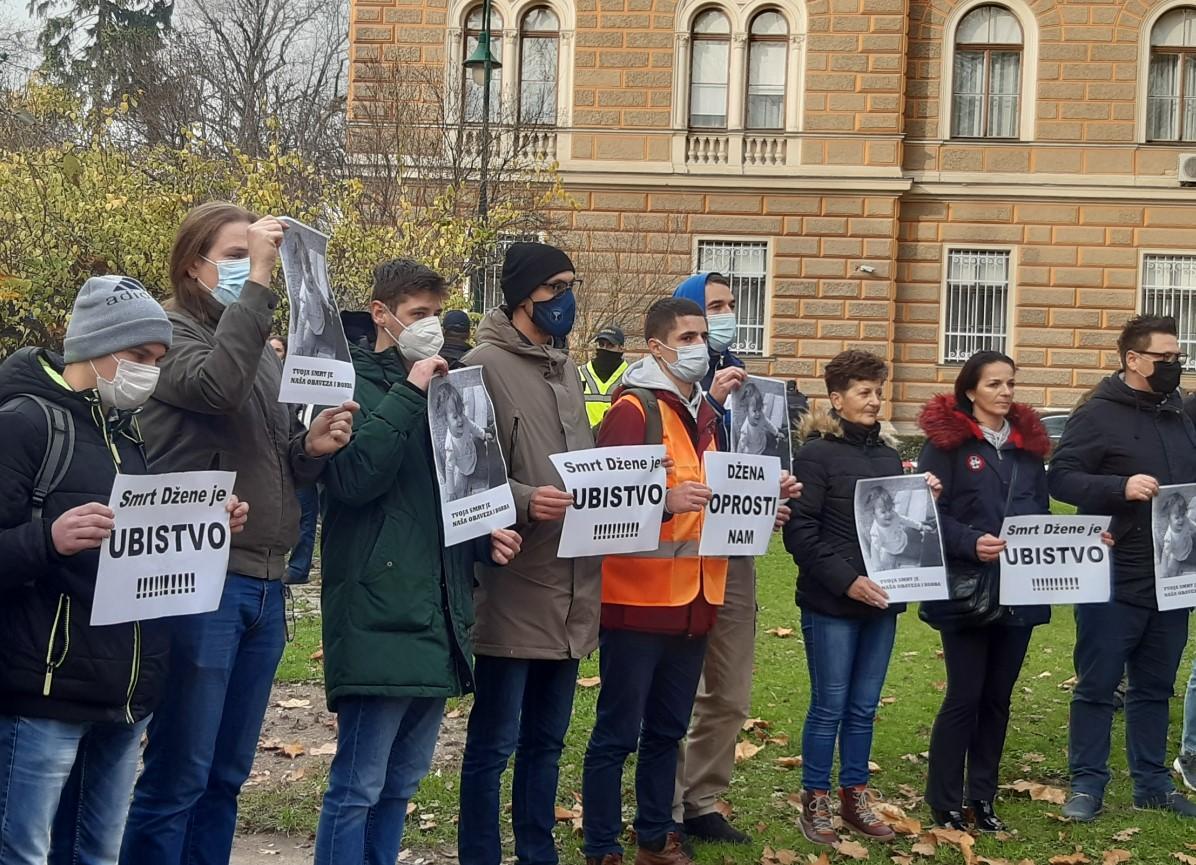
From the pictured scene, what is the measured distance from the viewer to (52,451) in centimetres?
405

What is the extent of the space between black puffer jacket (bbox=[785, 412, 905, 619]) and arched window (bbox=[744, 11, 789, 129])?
20282mm

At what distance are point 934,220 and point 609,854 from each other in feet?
71.4

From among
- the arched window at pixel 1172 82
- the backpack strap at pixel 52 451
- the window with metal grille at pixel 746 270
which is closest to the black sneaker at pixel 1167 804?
the backpack strap at pixel 52 451

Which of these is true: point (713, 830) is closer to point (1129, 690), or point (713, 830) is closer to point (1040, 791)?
point (1040, 791)

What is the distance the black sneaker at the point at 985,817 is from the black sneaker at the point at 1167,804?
759 millimetres

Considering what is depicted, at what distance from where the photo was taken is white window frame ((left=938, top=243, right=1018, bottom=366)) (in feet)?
85.8

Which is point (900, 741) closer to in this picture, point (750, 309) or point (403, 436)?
point (403, 436)

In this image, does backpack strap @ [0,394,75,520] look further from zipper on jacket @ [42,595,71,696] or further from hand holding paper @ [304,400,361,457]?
hand holding paper @ [304,400,361,457]

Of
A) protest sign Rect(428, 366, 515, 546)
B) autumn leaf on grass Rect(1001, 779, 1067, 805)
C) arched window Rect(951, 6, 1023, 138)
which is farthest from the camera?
arched window Rect(951, 6, 1023, 138)

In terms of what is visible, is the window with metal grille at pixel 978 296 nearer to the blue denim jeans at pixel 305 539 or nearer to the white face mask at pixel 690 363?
the blue denim jeans at pixel 305 539

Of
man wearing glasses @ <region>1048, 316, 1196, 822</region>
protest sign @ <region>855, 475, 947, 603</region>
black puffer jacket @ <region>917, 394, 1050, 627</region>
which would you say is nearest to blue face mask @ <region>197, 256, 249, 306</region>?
protest sign @ <region>855, 475, 947, 603</region>

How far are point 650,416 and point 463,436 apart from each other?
1078 millimetres

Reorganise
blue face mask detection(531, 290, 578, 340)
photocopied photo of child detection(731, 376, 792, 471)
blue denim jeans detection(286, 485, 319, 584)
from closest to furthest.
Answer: blue face mask detection(531, 290, 578, 340) → photocopied photo of child detection(731, 376, 792, 471) → blue denim jeans detection(286, 485, 319, 584)

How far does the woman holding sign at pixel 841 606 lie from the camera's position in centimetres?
652
